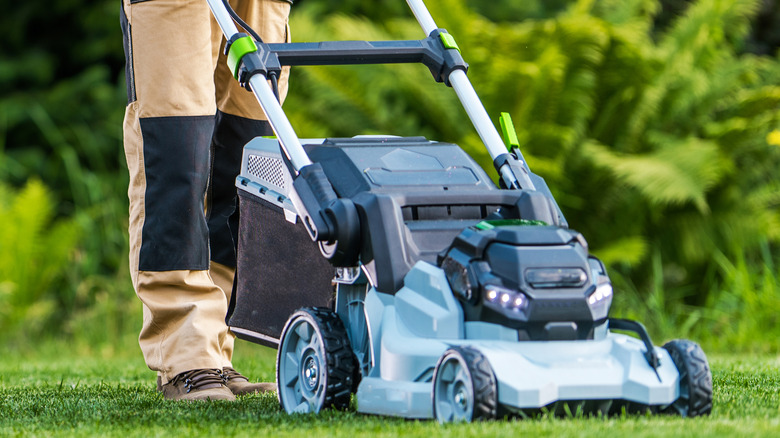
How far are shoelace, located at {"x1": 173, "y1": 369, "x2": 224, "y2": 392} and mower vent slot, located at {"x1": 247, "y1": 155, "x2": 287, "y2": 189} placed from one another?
510 millimetres

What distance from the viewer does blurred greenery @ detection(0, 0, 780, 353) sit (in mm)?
5180

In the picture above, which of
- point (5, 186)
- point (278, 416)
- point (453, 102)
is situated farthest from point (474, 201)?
point (5, 186)

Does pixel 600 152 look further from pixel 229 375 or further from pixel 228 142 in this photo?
pixel 229 375

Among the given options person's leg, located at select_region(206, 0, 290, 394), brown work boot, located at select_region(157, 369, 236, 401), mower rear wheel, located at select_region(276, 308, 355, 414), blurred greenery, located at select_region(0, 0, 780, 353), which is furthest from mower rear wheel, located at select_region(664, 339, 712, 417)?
blurred greenery, located at select_region(0, 0, 780, 353)

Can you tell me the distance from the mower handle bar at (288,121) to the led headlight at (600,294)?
0.42m

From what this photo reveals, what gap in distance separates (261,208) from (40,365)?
5.72 feet

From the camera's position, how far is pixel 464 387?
73.7 inches

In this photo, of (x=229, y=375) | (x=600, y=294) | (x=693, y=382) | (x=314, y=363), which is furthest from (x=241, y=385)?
(x=693, y=382)

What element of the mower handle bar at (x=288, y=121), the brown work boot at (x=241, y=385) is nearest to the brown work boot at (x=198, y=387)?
the brown work boot at (x=241, y=385)

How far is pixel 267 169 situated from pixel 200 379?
55 centimetres

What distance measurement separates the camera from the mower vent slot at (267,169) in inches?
97.1

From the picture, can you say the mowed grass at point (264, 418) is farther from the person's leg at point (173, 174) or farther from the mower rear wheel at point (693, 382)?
the person's leg at point (173, 174)

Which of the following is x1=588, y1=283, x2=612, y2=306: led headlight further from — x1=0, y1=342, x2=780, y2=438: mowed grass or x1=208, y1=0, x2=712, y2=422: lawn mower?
x1=0, y1=342, x2=780, y2=438: mowed grass

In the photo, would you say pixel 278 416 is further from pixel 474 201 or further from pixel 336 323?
pixel 474 201
